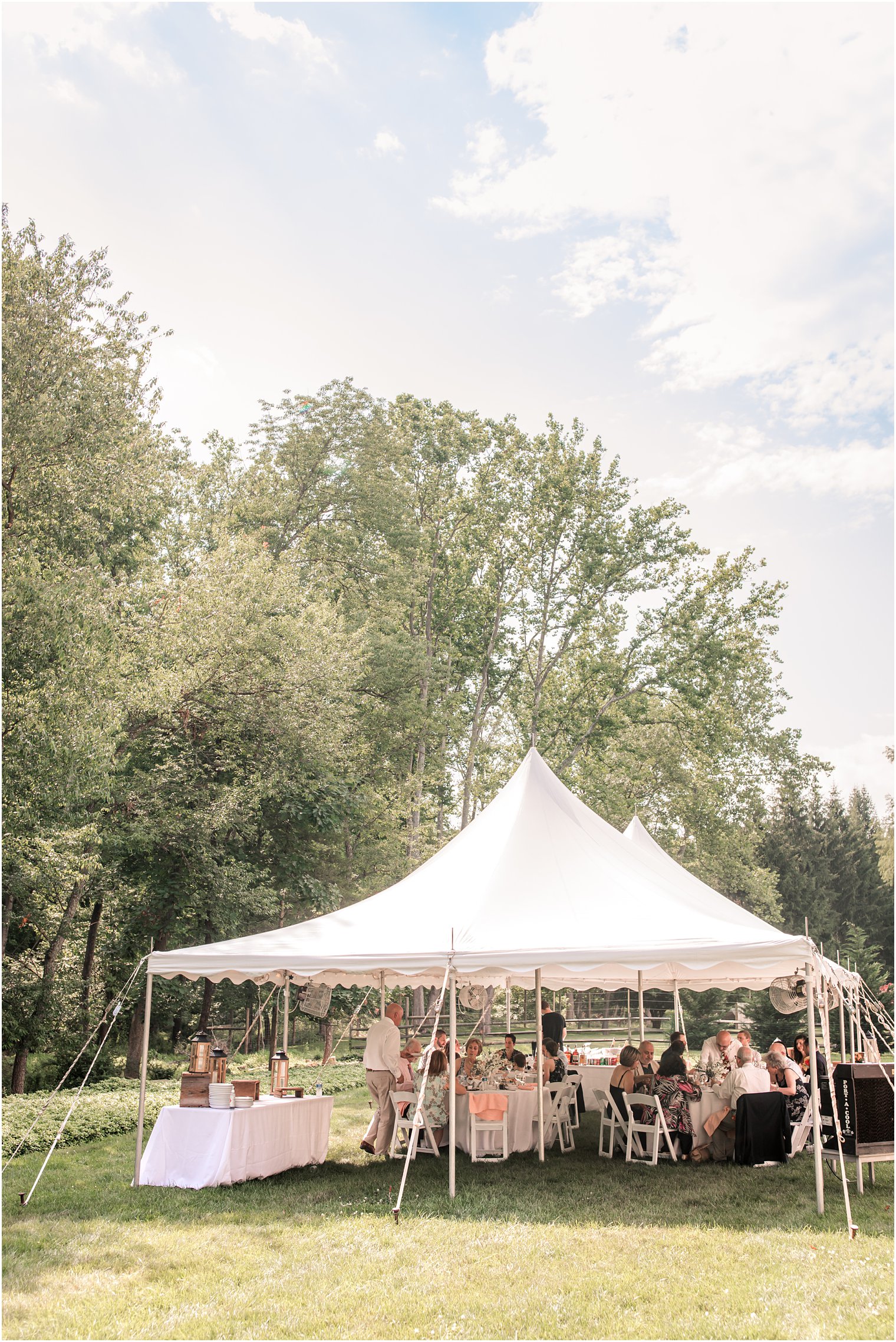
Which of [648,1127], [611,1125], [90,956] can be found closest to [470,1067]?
[611,1125]

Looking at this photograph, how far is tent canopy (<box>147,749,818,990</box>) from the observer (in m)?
7.89

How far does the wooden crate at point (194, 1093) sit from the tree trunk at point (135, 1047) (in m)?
8.69

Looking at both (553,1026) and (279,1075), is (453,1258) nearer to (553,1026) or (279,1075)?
(279,1075)

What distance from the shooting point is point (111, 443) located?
42.9ft

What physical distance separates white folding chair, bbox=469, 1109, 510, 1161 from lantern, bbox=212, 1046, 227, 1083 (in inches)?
95.5

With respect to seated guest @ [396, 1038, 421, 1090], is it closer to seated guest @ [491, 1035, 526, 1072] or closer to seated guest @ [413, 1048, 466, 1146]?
seated guest @ [413, 1048, 466, 1146]

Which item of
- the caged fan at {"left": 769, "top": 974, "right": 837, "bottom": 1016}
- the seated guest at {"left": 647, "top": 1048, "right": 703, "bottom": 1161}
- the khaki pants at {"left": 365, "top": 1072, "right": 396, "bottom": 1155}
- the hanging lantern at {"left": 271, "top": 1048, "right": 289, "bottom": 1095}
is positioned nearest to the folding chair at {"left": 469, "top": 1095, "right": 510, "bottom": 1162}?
the khaki pants at {"left": 365, "top": 1072, "right": 396, "bottom": 1155}

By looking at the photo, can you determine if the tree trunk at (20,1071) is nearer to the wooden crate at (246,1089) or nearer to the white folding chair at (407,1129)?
the white folding chair at (407,1129)

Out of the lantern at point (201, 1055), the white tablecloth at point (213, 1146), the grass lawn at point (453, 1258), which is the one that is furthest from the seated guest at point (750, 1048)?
the lantern at point (201, 1055)

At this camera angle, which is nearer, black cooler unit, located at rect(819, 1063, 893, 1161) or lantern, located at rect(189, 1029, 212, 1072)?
black cooler unit, located at rect(819, 1063, 893, 1161)

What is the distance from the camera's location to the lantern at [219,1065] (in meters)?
8.60

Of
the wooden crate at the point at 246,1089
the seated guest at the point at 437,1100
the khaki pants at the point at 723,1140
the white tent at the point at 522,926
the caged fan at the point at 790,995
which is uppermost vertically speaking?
the white tent at the point at 522,926

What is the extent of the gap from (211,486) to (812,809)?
32.3 meters

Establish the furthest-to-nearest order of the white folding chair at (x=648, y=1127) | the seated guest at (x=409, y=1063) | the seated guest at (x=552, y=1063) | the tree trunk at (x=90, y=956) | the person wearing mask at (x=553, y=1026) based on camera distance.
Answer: the tree trunk at (x=90, y=956)
the person wearing mask at (x=553, y=1026)
the seated guest at (x=552, y=1063)
the seated guest at (x=409, y=1063)
the white folding chair at (x=648, y=1127)
